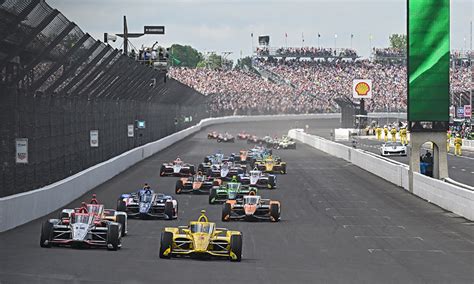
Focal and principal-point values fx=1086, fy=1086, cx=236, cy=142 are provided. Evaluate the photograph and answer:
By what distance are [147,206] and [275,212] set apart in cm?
316

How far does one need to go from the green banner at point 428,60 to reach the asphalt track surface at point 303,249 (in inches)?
123

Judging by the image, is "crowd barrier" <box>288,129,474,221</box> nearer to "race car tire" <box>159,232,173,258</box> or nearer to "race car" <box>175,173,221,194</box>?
"race car" <box>175,173,221,194</box>

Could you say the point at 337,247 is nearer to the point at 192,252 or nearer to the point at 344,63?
the point at 192,252

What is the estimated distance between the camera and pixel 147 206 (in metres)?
26.6

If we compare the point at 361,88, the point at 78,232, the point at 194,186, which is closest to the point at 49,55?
the point at 78,232

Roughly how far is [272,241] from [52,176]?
9961 mm

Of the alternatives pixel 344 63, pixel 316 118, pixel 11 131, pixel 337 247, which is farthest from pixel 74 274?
pixel 344 63

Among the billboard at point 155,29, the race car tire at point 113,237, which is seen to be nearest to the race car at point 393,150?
the billboard at point 155,29

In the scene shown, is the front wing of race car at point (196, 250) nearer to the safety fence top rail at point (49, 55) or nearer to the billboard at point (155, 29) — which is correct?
the safety fence top rail at point (49, 55)

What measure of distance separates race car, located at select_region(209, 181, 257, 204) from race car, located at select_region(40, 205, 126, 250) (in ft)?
36.5

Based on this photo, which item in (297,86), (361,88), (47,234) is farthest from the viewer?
(297,86)

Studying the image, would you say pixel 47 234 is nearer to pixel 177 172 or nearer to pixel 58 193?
pixel 58 193

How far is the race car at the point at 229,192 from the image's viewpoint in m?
30.9

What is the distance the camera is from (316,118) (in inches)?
5901
